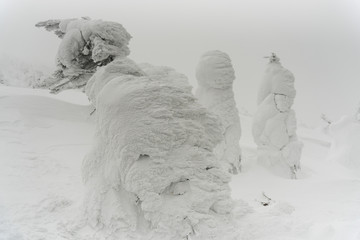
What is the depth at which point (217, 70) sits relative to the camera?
909 centimetres

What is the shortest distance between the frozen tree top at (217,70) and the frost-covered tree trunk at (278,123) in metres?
1.37

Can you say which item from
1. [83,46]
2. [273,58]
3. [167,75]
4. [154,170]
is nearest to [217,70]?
[273,58]

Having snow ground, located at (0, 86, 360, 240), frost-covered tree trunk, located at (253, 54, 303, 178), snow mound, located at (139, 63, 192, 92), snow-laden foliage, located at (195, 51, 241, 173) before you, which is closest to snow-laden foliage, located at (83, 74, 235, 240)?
snow ground, located at (0, 86, 360, 240)

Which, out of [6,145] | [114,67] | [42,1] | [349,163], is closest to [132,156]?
[114,67]

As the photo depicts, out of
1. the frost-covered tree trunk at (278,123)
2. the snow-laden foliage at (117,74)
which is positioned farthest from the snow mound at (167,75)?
the frost-covered tree trunk at (278,123)

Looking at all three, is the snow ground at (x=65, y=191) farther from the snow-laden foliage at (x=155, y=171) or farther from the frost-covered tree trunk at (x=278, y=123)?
the frost-covered tree trunk at (x=278, y=123)

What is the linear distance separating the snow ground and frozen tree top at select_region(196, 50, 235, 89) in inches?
96.8

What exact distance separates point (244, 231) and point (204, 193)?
1.93ft

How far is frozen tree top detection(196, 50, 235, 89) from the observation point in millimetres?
9094

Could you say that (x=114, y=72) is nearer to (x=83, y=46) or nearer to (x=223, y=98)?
(x=83, y=46)

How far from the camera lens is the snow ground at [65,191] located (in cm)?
356

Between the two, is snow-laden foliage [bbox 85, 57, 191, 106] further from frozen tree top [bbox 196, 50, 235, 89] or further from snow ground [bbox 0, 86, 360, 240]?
frozen tree top [bbox 196, 50, 235, 89]

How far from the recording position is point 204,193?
364cm

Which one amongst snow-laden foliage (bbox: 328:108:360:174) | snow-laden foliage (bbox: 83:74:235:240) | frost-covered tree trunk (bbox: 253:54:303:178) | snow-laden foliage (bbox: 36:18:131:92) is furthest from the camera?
snow-laden foliage (bbox: 328:108:360:174)
